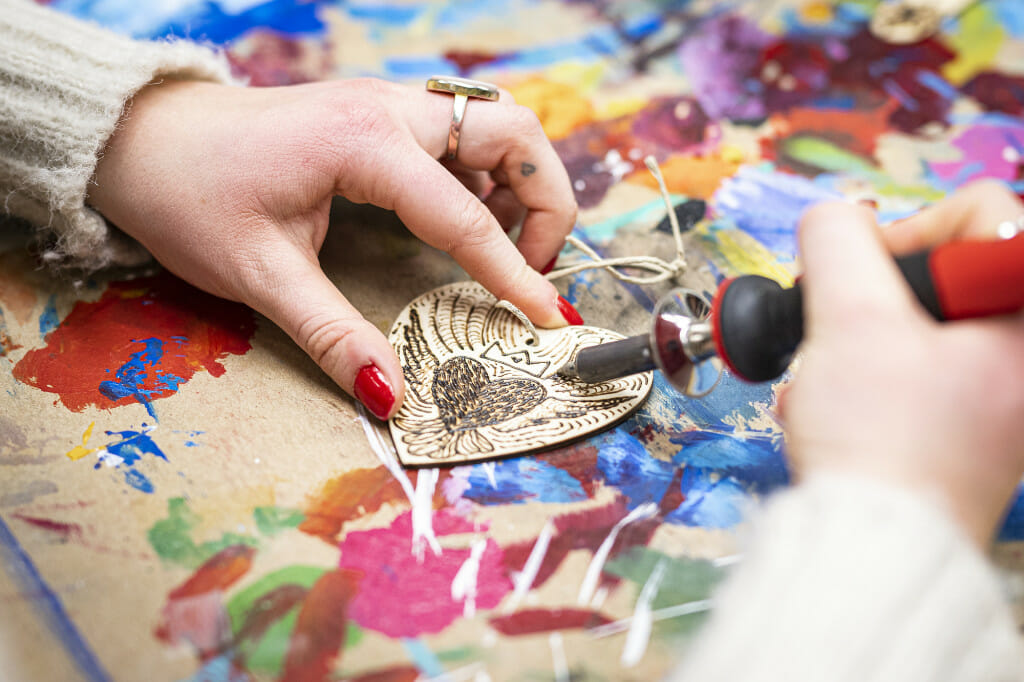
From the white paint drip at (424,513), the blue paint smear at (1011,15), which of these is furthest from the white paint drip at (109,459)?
the blue paint smear at (1011,15)

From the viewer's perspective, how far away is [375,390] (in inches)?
34.9

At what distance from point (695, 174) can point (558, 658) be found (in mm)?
1024

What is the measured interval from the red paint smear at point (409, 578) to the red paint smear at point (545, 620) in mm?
25

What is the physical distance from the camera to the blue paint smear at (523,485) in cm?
83

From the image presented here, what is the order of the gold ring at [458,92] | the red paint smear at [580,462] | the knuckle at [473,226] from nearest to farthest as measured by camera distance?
1. the red paint smear at [580,462]
2. the knuckle at [473,226]
3. the gold ring at [458,92]

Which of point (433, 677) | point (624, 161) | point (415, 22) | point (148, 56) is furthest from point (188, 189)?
point (415, 22)

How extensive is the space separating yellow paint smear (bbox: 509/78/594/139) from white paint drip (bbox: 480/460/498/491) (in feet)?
2.80

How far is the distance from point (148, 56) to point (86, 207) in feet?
0.79

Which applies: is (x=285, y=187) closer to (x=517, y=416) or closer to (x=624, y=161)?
(x=517, y=416)

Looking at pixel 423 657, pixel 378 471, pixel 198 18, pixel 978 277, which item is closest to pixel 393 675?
pixel 423 657

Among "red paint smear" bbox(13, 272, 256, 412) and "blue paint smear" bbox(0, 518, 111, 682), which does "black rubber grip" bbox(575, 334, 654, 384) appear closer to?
"red paint smear" bbox(13, 272, 256, 412)

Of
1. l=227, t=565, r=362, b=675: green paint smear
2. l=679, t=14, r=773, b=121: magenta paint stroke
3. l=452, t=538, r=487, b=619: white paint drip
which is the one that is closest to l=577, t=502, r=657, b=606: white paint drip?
l=452, t=538, r=487, b=619: white paint drip

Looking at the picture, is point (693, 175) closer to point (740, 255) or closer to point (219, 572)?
point (740, 255)

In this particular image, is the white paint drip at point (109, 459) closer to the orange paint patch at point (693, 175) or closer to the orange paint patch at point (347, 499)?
the orange paint patch at point (347, 499)
